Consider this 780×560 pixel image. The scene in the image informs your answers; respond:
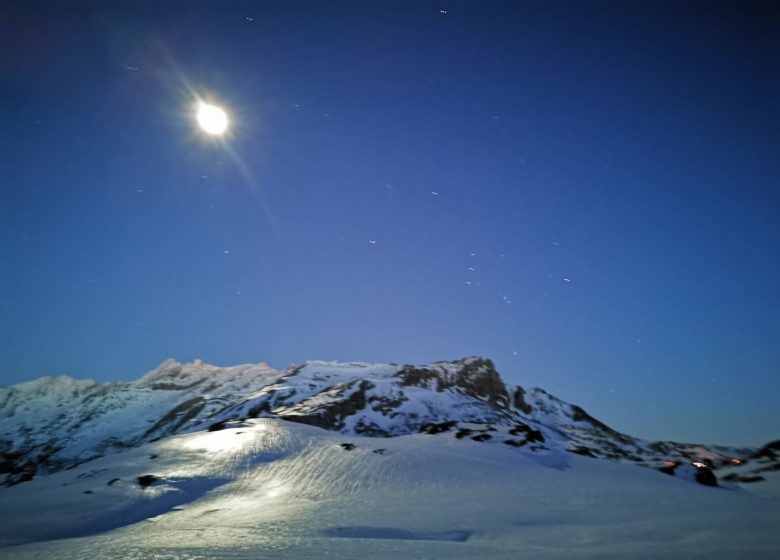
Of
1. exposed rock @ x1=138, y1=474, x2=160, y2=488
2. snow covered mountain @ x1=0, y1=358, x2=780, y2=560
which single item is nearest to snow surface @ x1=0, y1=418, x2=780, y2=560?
snow covered mountain @ x1=0, y1=358, x2=780, y2=560

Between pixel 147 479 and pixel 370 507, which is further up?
pixel 370 507

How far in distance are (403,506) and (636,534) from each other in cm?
750

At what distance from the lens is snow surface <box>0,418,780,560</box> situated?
7664 millimetres

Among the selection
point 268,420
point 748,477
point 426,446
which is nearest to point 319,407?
point 268,420

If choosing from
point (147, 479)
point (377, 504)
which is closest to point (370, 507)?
point (377, 504)

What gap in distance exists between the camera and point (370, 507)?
13625 millimetres

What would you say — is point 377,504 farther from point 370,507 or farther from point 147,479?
point 147,479

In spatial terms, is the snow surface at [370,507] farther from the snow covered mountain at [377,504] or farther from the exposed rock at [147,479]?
the exposed rock at [147,479]

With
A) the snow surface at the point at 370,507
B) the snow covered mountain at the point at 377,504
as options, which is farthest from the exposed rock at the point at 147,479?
the snow surface at the point at 370,507

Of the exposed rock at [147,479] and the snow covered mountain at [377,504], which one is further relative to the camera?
the exposed rock at [147,479]

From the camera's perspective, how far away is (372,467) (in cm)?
2173

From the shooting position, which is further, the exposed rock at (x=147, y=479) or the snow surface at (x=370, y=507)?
the exposed rock at (x=147, y=479)

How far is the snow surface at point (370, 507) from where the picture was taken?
7664 mm

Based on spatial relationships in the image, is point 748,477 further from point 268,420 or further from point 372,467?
point 268,420
